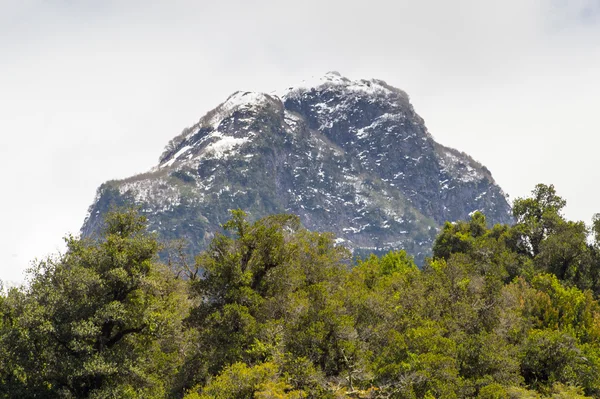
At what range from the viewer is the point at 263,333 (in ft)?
139

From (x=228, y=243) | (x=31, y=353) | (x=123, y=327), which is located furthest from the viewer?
(x=228, y=243)

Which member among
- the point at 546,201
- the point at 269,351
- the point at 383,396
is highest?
the point at 546,201

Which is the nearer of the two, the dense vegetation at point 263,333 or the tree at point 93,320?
the tree at point 93,320

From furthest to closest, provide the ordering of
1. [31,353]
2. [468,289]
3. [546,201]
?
1. [546,201]
2. [468,289]
3. [31,353]

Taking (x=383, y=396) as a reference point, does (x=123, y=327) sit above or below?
above

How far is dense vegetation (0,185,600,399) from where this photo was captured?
36.8 meters

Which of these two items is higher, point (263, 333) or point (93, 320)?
point (93, 320)

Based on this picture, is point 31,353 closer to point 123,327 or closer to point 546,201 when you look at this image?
point 123,327

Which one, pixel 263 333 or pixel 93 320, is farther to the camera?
pixel 263 333

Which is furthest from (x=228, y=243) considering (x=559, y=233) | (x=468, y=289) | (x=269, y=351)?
(x=559, y=233)

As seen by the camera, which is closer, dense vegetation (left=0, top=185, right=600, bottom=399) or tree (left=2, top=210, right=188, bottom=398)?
tree (left=2, top=210, right=188, bottom=398)

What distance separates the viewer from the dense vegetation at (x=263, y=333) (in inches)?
1447

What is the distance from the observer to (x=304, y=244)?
57844 millimetres

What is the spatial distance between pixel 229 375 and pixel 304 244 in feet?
74.6
